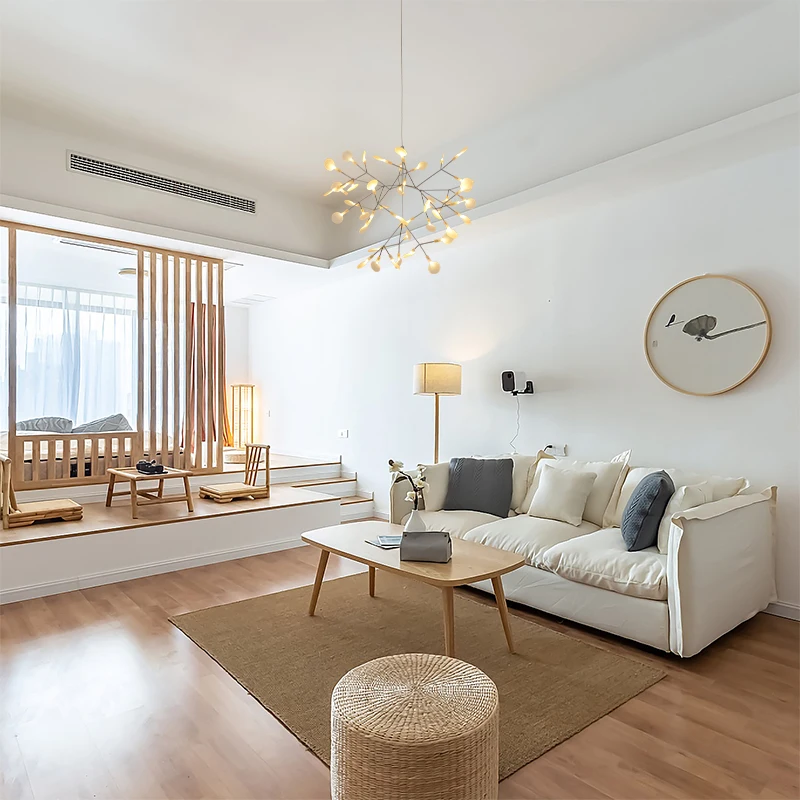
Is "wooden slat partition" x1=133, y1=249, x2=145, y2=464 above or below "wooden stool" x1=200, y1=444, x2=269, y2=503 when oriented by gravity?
above

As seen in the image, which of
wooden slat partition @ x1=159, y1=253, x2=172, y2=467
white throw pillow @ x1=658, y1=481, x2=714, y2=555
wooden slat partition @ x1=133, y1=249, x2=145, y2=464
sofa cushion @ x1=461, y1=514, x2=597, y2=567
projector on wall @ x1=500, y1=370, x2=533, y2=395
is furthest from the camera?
wooden slat partition @ x1=159, y1=253, x2=172, y2=467

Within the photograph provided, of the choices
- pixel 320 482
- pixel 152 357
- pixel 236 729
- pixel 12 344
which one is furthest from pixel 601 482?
pixel 12 344

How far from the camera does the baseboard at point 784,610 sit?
11.1 feet

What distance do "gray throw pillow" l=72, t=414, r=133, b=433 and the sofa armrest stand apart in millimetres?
4707

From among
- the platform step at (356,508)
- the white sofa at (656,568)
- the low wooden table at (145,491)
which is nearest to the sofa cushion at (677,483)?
the white sofa at (656,568)

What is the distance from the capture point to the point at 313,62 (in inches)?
142

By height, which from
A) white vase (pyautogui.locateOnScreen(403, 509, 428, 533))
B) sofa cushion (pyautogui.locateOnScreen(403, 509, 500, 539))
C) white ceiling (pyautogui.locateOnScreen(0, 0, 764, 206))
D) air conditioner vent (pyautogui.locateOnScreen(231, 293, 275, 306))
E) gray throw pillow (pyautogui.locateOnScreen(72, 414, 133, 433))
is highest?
white ceiling (pyautogui.locateOnScreen(0, 0, 764, 206))

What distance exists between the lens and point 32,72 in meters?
3.75

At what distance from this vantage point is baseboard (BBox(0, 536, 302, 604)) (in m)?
3.71

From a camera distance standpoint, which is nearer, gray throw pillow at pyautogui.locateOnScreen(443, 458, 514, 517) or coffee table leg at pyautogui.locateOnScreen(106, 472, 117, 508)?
gray throw pillow at pyautogui.locateOnScreen(443, 458, 514, 517)

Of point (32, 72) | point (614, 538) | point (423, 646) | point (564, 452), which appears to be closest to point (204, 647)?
point (423, 646)

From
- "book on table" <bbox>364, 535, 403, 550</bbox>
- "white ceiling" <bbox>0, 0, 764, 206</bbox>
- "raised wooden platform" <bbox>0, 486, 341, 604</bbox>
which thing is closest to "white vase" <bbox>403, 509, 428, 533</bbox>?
"book on table" <bbox>364, 535, 403, 550</bbox>

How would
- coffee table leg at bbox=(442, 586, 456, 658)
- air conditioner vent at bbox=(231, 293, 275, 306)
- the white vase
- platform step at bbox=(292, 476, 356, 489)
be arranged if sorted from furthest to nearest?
air conditioner vent at bbox=(231, 293, 275, 306)
platform step at bbox=(292, 476, 356, 489)
the white vase
coffee table leg at bbox=(442, 586, 456, 658)

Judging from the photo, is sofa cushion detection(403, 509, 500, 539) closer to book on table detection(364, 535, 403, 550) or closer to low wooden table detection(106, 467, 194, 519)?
book on table detection(364, 535, 403, 550)
